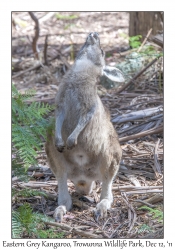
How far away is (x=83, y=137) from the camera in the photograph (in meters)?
5.06

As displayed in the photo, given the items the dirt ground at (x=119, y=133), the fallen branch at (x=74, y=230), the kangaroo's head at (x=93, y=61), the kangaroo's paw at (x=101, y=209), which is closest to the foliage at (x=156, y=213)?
the dirt ground at (x=119, y=133)

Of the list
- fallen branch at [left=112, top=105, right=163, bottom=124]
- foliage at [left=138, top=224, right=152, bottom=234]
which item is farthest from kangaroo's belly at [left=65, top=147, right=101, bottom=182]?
fallen branch at [left=112, top=105, right=163, bottom=124]

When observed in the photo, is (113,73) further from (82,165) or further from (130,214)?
(130,214)

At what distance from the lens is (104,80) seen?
28.6ft

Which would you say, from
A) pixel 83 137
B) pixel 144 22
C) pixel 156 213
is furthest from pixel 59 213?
pixel 144 22

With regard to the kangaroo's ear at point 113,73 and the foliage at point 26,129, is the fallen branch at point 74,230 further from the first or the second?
the kangaroo's ear at point 113,73

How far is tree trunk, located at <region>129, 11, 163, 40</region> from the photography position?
9891 mm

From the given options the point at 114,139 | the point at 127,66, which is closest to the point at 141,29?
the point at 127,66

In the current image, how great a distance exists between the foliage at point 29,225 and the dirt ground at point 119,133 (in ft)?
0.67

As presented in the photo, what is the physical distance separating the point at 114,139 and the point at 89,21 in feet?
26.6

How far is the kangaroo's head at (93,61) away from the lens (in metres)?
5.16

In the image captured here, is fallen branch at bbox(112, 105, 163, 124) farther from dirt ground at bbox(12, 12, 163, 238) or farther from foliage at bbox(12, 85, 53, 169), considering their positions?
foliage at bbox(12, 85, 53, 169)

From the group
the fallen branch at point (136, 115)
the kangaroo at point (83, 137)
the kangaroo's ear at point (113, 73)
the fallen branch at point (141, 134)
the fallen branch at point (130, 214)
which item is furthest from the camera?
the fallen branch at point (136, 115)
